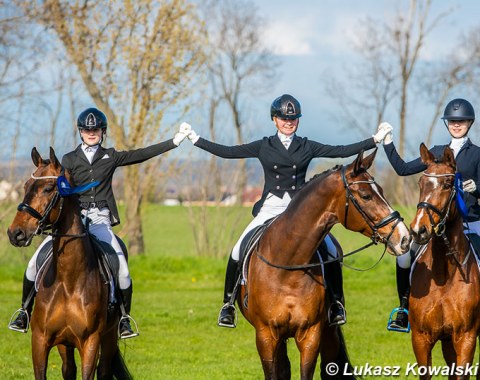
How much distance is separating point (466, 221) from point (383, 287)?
42.8ft

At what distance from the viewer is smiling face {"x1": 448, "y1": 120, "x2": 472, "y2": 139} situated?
9.12m

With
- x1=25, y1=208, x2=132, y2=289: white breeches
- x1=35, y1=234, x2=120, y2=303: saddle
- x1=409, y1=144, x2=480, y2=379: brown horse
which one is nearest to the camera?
x1=409, y1=144, x2=480, y2=379: brown horse

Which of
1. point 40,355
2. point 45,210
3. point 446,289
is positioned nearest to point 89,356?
point 40,355

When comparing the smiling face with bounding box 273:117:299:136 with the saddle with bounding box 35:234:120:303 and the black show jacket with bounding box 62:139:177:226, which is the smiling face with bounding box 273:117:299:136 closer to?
the black show jacket with bounding box 62:139:177:226

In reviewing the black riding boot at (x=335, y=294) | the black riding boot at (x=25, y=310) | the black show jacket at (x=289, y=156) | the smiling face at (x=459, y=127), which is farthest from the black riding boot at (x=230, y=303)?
the smiling face at (x=459, y=127)

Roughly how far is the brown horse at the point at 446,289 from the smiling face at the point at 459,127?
0.82 meters

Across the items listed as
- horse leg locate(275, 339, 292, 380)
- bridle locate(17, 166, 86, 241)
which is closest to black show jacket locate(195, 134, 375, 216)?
horse leg locate(275, 339, 292, 380)

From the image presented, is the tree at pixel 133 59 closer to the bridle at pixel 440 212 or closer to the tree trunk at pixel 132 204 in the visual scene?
the tree trunk at pixel 132 204

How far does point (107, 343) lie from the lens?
9.51m

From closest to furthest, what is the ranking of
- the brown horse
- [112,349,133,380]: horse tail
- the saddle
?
the brown horse, the saddle, [112,349,133,380]: horse tail

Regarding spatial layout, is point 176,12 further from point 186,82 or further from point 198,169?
point 198,169

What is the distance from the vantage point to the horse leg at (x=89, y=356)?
817 cm

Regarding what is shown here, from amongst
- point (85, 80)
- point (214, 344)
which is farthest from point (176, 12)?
point (214, 344)

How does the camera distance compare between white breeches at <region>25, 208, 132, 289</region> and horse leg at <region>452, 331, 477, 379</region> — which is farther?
white breeches at <region>25, 208, 132, 289</region>
